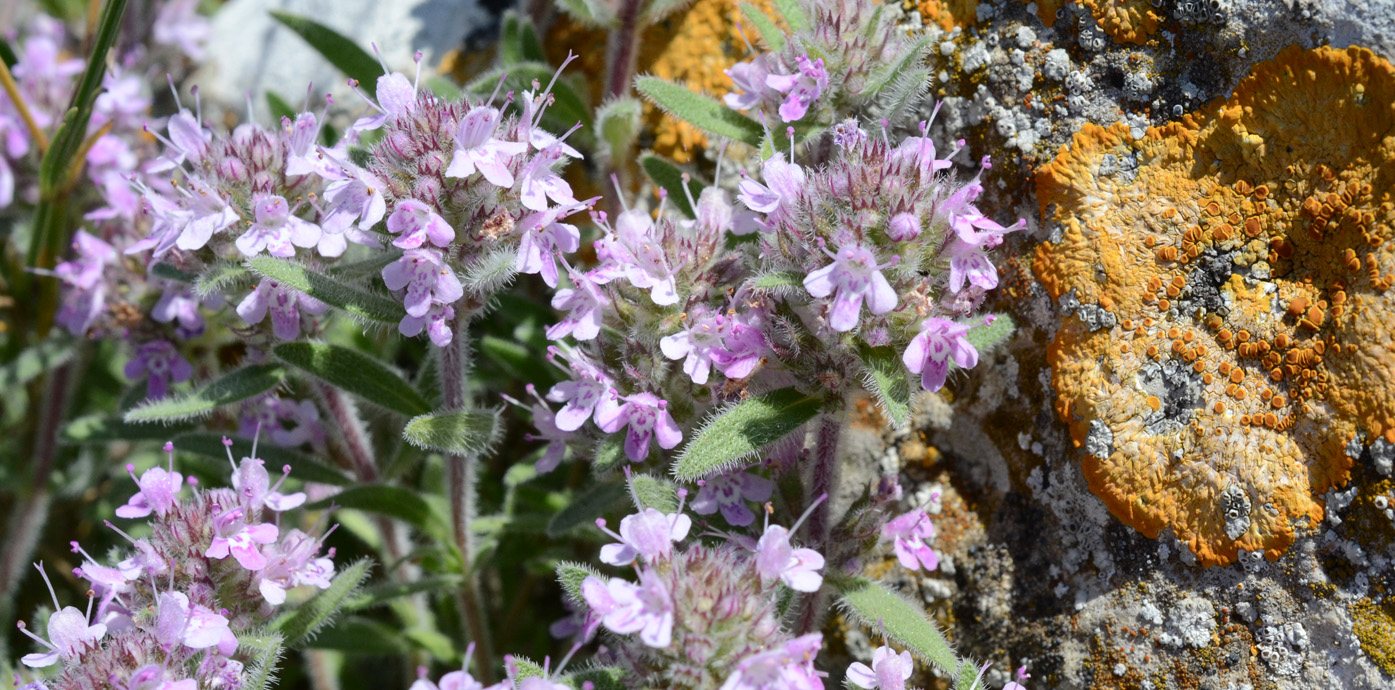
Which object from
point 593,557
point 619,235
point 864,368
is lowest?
point 593,557

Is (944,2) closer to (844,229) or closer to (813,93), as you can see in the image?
(813,93)

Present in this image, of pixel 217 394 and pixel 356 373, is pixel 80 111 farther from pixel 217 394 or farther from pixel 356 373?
pixel 356 373

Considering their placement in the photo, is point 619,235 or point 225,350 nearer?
point 619,235

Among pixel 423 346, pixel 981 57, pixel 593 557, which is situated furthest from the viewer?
pixel 423 346

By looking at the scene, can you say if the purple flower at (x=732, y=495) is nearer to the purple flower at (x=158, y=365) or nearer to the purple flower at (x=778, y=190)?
the purple flower at (x=778, y=190)

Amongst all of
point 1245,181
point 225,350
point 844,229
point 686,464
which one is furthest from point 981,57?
point 225,350

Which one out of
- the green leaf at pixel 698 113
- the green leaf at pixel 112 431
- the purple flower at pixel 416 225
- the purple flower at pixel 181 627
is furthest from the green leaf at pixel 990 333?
the green leaf at pixel 112 431

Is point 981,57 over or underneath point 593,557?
over
